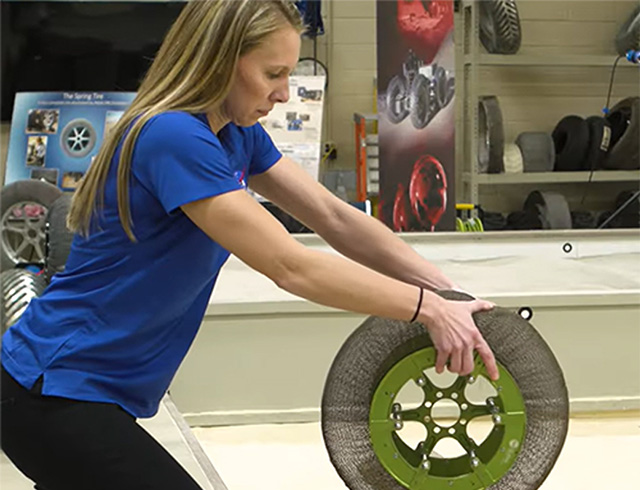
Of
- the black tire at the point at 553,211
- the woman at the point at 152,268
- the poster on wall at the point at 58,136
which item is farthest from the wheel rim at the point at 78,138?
the woman at the point at 152,268

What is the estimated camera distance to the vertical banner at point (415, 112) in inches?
208

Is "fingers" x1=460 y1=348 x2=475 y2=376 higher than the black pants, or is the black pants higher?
"fingers" x1=460 y1=348 x2=475 y2=376

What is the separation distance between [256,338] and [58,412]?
2200mm

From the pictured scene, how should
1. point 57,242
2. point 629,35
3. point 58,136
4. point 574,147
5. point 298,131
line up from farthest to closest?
point 629,35
point 574,147
point 58,136
point 298,131
point 57,242

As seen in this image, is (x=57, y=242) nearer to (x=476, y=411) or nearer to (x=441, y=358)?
(x=476, y=411)

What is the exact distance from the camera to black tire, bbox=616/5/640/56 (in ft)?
21.9

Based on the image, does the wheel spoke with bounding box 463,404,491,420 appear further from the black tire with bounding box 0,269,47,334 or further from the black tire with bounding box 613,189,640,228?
the black tire with bounding box 613,189,640,228

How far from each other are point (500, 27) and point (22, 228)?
10.9 feet

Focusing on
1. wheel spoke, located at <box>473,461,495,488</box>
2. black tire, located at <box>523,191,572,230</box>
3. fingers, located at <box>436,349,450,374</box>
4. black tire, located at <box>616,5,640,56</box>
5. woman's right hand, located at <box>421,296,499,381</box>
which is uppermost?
black tire, located at <box>616,5,640,56</box>

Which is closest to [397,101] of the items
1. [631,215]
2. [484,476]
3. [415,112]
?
[415,112]

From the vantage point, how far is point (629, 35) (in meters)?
6.73

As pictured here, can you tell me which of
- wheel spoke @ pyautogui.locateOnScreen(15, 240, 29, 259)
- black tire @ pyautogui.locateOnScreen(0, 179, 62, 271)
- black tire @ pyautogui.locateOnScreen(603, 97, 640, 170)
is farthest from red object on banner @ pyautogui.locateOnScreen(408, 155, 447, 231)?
wheel spoke @ pyautogui.locateOnScreen(15, 240, 29, 259)

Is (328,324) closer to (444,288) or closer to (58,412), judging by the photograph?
(444,288)

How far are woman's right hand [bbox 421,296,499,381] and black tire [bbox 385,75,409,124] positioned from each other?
4.01 meters
